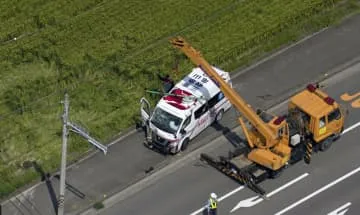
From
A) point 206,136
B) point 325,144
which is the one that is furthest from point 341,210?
point 206,136

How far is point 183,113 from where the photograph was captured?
37.3 meters

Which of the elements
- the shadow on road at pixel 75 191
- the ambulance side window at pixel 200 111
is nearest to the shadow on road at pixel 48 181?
the shadow on road at pixel 75 191

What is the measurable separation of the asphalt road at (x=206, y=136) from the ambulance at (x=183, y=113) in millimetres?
644

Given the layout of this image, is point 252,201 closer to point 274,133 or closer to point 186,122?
point 274,133

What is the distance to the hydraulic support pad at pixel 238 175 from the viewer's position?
3547cm

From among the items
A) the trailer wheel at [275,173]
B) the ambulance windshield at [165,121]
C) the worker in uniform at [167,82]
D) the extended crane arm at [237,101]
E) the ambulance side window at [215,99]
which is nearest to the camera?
the extended crane arm at [237,101]

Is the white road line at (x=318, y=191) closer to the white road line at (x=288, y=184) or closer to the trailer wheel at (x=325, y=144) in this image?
the white road line at (x=288, y=184)

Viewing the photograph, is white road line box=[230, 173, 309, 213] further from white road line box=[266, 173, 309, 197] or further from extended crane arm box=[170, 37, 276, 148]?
extended crane arm box=[170, 37, 276, 148]

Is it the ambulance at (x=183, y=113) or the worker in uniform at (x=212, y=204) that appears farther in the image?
the ambulance at (x=183, y=113)

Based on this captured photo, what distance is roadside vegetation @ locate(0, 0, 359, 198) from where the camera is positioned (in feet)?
129

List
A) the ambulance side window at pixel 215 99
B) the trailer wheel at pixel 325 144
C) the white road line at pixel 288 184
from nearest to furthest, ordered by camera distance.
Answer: the white road line at pixel 288 184, the trailer wheel at pixel 325 144, the ambulance side window at pixel 215 99

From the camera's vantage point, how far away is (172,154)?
1491 inches

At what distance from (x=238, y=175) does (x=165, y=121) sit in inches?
172

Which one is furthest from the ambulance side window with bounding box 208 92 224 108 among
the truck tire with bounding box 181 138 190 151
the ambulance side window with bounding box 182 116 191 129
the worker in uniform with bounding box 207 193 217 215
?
the worker in uniform with bounding box 207 193 217 215
